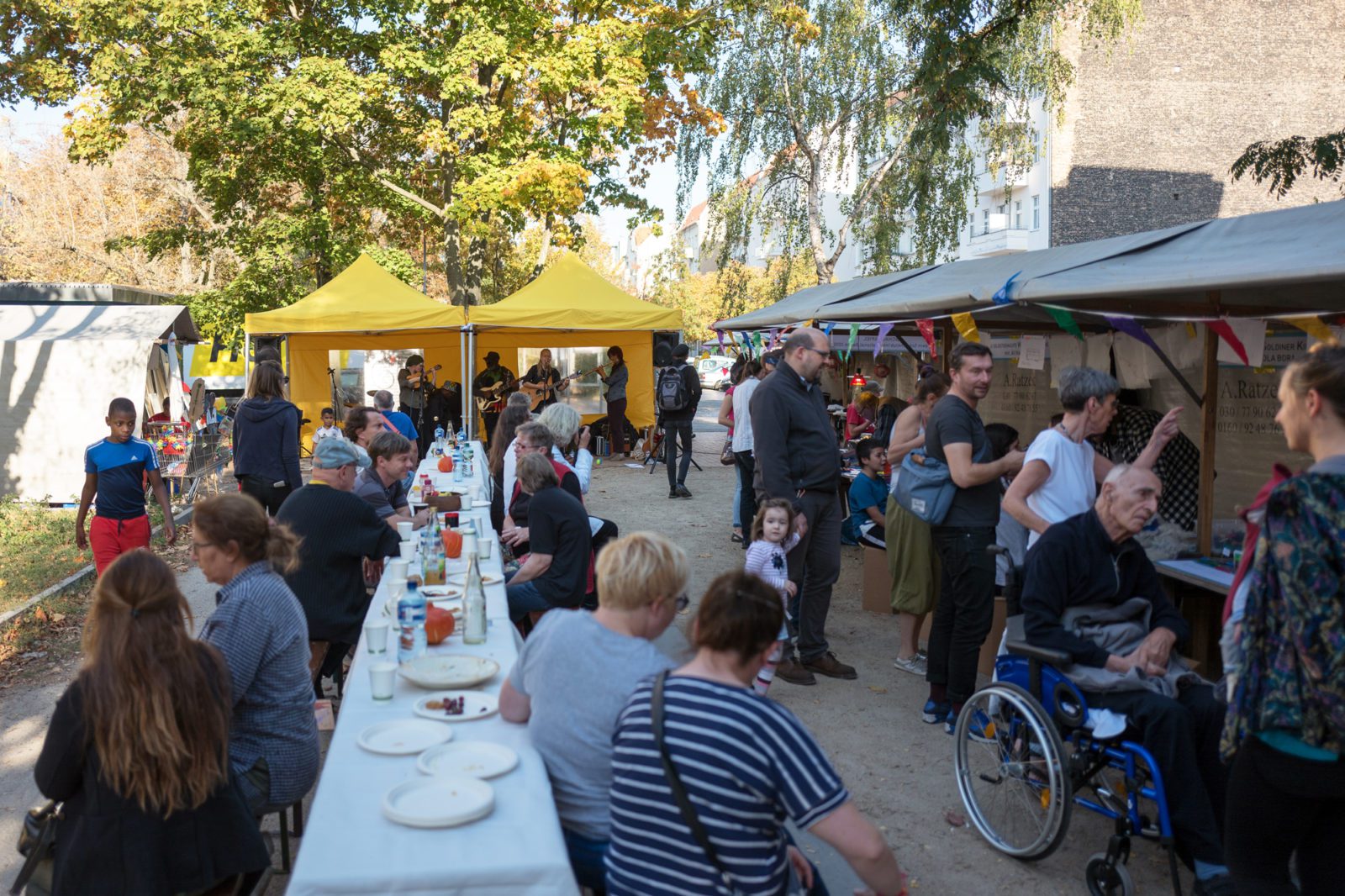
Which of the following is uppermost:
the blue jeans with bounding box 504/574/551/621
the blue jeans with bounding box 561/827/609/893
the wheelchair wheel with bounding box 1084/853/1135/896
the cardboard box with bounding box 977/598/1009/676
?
the blue jeans with bounding box 504/574/551/621

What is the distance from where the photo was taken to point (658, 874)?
7.52 ft

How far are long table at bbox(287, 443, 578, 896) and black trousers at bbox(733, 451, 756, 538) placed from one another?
613 cm

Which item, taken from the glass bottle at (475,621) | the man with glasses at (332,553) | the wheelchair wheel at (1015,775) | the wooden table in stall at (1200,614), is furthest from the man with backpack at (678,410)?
the glass bottle at (475,621)

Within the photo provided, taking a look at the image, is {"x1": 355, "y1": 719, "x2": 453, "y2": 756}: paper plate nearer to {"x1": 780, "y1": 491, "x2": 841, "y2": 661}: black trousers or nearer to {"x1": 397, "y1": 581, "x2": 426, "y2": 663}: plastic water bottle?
{"x1": 397, "y1": 581, "x2": 426, "y2": 663}: plastic water bottle

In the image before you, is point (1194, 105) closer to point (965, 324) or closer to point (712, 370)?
point (712, 370)

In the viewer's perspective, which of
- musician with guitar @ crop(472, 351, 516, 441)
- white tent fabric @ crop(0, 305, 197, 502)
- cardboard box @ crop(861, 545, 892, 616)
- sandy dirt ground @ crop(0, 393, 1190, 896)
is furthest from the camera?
musician with guitar @ crop(472, 351, 516, 441)

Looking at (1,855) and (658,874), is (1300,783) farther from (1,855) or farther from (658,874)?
(1,855)

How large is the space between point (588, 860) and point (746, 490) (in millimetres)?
6562

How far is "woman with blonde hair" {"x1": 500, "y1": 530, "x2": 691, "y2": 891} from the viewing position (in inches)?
106

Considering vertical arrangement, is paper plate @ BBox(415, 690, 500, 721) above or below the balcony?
below

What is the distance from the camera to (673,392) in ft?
41.3

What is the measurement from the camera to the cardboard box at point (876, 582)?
24.1 ft

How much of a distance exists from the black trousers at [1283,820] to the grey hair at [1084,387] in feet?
7.06

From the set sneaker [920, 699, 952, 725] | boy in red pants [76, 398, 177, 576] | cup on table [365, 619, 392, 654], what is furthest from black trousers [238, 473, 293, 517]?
sneaker [920, 699, 952, 725]
